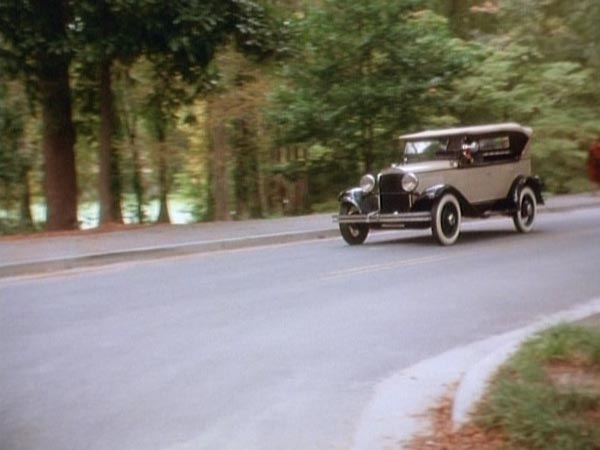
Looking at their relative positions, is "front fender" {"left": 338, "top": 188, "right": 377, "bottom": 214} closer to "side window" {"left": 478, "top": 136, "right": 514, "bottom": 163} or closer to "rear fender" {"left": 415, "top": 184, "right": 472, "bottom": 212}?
"rear fender" {"left": 415, "top": 184, "right": 472, "bottom": 212}

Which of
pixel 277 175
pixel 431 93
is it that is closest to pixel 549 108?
pixel 431 93

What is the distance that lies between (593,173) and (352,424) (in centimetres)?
231

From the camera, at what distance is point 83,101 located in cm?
2675

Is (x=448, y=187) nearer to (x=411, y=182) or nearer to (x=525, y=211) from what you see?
(x=411, y=182)

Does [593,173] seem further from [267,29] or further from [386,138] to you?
[386,138]

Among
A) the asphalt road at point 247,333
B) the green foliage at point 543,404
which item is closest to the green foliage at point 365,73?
the asphalt road at point 247,333

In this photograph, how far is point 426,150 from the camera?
1872 centimetres

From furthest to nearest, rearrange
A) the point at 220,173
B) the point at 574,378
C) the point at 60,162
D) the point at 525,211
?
1. the point at 220,173
2. the point at 60,162
3. the point at 525,211
4. the point at 574,378

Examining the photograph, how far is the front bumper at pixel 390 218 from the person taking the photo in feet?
56.3

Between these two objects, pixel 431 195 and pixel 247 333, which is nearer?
pixel 247 333

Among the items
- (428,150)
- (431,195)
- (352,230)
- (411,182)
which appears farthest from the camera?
(428,150)

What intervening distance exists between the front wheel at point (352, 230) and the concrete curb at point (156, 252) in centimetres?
159

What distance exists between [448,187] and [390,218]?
1.08 metres

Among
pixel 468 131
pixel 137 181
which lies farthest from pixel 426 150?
pixel 137 181
